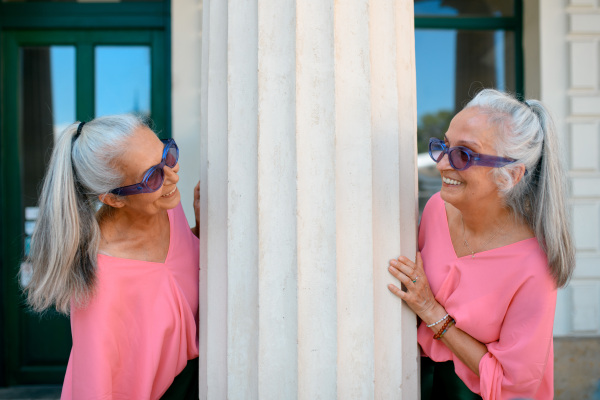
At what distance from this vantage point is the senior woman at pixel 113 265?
6.07ft

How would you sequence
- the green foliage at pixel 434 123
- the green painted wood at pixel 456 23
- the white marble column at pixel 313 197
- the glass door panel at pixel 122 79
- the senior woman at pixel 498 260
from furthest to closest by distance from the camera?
1. the green foliage at pixel 434 123
2. the green painted wood at pixel 456 23
3. the glass door panel at pixel 122 79
4. the senior woman at pixel 498 260
5. the white marble column at pixel 313 197

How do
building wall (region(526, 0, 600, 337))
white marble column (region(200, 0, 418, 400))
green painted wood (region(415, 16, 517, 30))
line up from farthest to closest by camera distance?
1. green painted wood (region(415, 16, 517, 30))
2. building wall (region(526, 0, 600, 337))
3. white marble column (region(200, 0, 418, 400))

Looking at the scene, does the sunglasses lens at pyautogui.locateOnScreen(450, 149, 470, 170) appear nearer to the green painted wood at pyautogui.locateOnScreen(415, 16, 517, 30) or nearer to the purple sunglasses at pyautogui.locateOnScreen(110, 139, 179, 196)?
the purple sunglasses at pyautogui.locateOnScreen(110, 139, 179, 196)

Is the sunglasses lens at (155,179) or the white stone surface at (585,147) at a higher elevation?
the white stone surface at (585,147)

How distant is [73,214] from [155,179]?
0.31 m

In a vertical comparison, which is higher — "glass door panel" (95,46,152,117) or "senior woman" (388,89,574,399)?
"glass door panel" (95,46,152,117)

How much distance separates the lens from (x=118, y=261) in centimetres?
195

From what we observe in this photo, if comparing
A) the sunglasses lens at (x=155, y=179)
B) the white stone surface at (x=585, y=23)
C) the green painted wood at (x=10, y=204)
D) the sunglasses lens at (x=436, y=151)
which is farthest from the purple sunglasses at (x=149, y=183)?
the white stone surface at (x=585, y=23)

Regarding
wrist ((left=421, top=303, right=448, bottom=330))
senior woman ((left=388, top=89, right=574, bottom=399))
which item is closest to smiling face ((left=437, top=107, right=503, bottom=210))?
senior woman ((left=388, top=89, right=574, bottom=399))

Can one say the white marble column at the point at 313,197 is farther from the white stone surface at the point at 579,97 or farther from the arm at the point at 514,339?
the white stone surface at the point at 579,97

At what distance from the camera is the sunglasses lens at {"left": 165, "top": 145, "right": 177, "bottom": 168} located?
6.67 ft

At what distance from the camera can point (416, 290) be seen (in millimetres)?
1814

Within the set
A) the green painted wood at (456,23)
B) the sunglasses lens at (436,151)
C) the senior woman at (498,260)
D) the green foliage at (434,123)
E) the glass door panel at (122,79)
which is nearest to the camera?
the senior woman at (498,260)

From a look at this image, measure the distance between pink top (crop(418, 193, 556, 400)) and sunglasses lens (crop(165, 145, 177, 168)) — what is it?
3.45 feet
